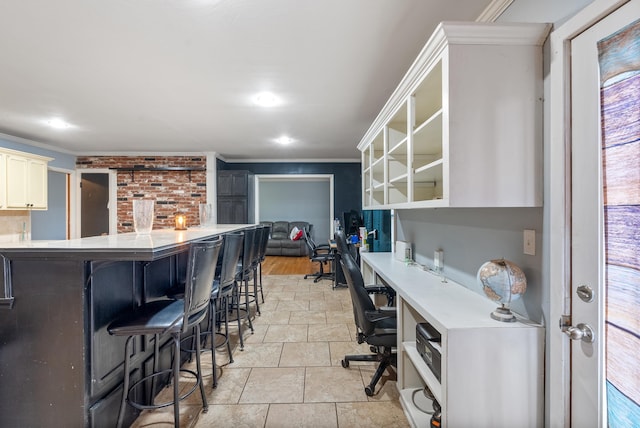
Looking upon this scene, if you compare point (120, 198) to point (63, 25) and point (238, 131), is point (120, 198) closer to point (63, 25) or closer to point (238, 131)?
point (238, 131)

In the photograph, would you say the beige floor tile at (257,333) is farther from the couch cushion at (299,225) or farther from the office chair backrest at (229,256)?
the couch cushion at (299,225)

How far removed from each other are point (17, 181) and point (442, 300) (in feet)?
18.5

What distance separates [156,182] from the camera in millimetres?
6086

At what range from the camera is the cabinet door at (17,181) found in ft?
13.4

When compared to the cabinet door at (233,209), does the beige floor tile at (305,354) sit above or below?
below

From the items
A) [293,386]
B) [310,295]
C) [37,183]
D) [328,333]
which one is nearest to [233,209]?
[310,295]

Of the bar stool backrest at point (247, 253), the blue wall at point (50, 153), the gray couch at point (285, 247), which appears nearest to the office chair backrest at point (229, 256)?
the bar stool backrest at point (247, 253)

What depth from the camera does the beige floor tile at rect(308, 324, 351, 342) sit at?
2.84 m

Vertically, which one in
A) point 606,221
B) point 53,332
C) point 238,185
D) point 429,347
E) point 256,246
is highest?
point 238,185

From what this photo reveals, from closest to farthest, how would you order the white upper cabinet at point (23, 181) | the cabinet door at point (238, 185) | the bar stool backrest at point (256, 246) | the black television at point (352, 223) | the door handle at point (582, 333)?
the door handle at point (582, 333)
the bar stool backrest at point (256, 246)
the white upper cabinet at point (23, 181)
the black television at point (352, 223)
the cabinet door at point (238, 185)

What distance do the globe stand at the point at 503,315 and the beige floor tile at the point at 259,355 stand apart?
1.73 metres

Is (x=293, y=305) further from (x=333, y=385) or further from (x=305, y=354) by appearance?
(x=333, y=385)

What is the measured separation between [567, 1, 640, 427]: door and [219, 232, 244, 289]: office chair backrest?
76.7 inches

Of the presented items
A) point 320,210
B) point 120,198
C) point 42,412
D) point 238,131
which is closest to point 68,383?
point 42,412
